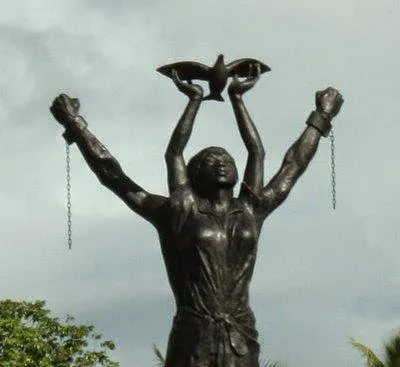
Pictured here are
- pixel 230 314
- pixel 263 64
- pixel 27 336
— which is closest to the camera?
pixel 230 314

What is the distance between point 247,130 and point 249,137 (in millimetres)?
66

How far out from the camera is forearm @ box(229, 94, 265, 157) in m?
15.8

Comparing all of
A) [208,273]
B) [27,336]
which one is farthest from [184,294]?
[27,336]

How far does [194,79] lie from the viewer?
16016 mm

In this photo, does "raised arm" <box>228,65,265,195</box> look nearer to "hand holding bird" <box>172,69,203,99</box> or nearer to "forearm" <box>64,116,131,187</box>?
"hand holding bird" <box>172,69,203,99</box>

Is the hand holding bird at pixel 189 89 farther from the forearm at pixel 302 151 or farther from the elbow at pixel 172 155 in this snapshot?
the forearm at pixel 302 151

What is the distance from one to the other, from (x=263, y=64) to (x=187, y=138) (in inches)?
41.0

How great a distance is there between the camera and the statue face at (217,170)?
15430 millimetres

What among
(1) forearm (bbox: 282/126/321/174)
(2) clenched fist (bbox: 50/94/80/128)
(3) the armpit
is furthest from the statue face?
(2) clenched fist (bbox: 50/94/80/128)

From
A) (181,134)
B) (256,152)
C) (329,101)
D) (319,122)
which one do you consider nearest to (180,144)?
(181,134)

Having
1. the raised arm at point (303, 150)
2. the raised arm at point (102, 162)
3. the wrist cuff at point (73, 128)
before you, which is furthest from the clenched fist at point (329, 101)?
the wrist cuff at point (73, 128)

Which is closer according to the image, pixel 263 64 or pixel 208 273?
pixel 208 273

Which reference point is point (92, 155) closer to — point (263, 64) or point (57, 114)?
point (57, 114)

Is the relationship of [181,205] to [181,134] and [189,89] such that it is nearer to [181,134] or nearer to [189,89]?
[181,134]
